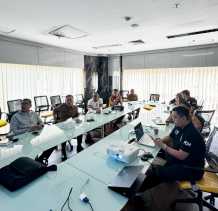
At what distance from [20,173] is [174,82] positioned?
629 cm

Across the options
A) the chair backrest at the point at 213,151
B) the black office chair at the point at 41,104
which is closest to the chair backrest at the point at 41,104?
the black office chair at the point at 41,104

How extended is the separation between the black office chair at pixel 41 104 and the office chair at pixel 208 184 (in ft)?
14.5

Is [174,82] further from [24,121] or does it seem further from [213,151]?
[24,121]

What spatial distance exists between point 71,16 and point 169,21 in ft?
5.93

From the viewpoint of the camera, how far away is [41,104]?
211 inches

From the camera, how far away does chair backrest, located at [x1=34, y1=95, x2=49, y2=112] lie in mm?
5227

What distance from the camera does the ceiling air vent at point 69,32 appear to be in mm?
3680

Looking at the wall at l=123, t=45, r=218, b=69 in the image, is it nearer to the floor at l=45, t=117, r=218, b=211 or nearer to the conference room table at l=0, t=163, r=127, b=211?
the floor at l=45, t=117, r=218, b=211

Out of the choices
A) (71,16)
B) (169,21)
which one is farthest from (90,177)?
(169,21)

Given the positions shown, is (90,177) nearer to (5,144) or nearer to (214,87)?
(5,144)

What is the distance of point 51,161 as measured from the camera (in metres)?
3.22

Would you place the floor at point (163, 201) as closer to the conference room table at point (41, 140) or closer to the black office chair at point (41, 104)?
the conference room table at point (41, 140)

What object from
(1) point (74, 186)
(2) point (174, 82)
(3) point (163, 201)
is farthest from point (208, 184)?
(2) point (174, 82)

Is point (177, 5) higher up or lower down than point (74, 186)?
higher up
